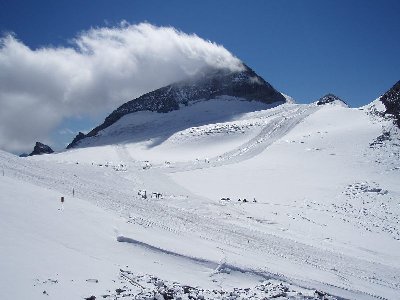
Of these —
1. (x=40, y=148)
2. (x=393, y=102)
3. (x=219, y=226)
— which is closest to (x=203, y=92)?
(x=40, y=148)

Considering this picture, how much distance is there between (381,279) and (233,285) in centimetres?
871

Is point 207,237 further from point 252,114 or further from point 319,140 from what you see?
point 252,114

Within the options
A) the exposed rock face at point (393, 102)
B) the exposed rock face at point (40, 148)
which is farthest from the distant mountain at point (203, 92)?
the exposed rock face at point (393, 102)

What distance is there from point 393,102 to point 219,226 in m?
56.1

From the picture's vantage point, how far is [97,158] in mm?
65938

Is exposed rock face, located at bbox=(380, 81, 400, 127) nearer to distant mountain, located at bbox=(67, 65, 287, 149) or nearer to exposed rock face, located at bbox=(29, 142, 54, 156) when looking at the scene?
distant mountain, located at bbox=(67, 65, 287, 149)

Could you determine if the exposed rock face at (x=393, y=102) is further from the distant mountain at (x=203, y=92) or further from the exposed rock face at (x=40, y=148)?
the exposed rock face at (x=40, y=148)

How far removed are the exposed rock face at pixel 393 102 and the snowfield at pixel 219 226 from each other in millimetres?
4314

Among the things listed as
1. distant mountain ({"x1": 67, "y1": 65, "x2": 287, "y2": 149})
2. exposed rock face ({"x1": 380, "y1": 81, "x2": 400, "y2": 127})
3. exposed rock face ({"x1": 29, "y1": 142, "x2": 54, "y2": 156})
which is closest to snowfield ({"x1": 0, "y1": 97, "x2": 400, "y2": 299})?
exposed rock face ({"x1": 380, "y1": 81, "x2": 400, "y2": 127})

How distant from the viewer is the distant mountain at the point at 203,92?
5246 inches

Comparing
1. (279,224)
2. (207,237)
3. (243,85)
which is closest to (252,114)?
(243,85)

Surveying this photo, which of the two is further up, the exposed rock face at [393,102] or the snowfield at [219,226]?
the exposed rock face at [393,102]

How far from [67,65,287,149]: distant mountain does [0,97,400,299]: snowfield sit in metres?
78.0

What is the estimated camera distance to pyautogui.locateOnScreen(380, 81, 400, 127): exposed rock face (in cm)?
6233
